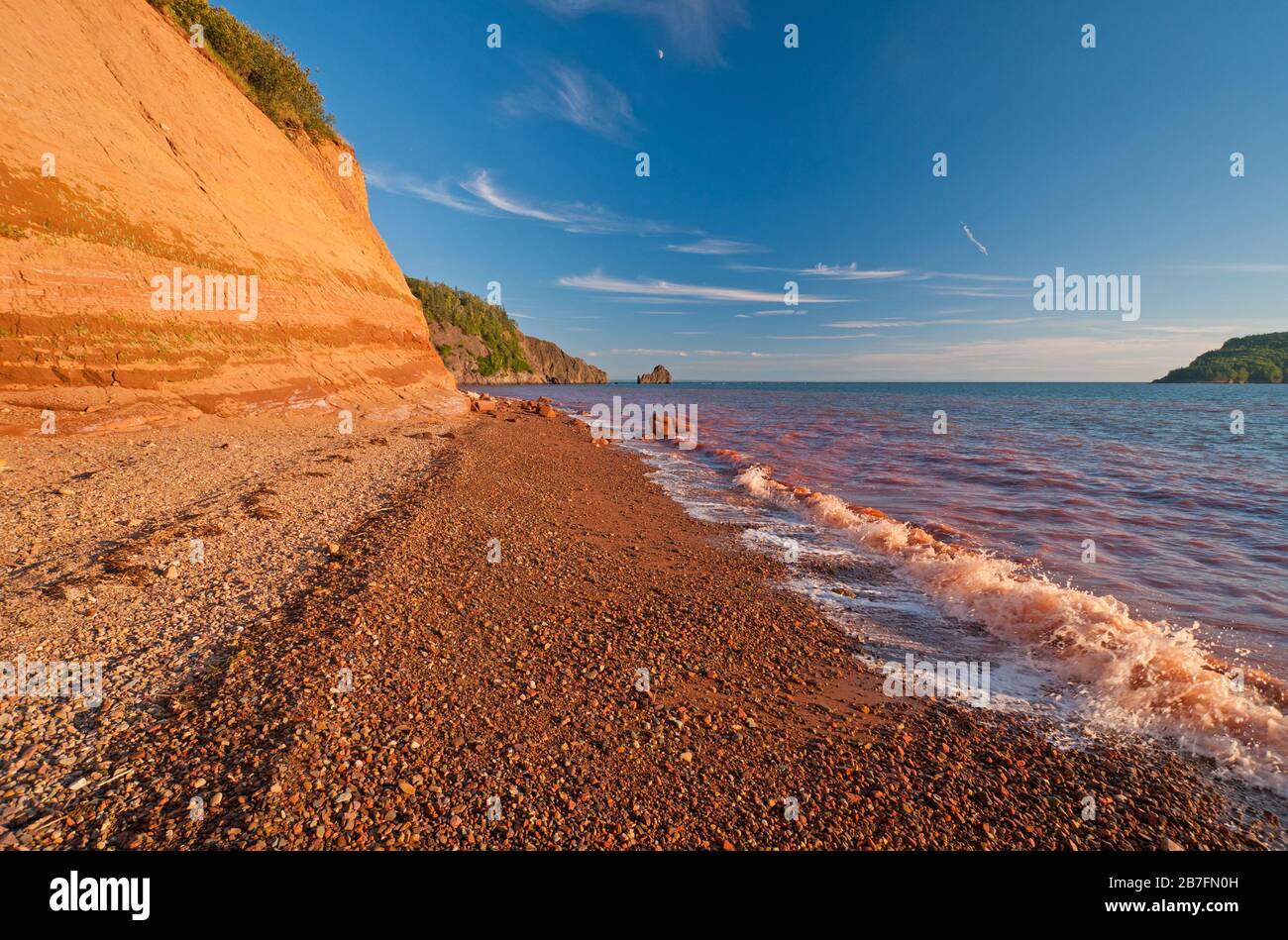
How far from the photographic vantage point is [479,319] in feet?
478

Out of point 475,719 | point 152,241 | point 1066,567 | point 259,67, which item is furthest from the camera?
point 259,67

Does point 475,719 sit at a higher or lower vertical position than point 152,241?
lower

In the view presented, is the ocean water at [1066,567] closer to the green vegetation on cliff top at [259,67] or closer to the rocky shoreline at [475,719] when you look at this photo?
the rocky shoreline at [475,719]

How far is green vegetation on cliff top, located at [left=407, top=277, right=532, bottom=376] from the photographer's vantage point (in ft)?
432

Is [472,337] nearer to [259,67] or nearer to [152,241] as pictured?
[259,67]

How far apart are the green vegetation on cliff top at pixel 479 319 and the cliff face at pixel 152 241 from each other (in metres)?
113

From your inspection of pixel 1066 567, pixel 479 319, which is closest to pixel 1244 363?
pixel 1066 567

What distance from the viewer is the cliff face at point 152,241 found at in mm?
13852

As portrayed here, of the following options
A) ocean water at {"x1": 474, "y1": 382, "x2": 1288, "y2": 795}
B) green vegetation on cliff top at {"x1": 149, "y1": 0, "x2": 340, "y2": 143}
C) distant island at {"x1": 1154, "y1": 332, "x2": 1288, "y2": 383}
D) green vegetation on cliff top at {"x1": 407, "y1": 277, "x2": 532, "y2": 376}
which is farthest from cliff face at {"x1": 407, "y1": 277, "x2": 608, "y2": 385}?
distant island at {"x1": 1154, "y1": 332, "x2": 1288, "y2": 383}

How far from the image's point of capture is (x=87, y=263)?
1462 centimetres

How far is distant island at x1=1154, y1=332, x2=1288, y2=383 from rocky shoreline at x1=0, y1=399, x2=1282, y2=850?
203 metres

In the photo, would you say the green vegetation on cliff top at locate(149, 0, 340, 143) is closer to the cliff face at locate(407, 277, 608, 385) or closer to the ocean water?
the ocean water

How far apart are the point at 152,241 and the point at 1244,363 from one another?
8552 inches
